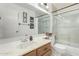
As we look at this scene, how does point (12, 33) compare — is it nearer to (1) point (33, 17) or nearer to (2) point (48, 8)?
(1) point (33, 17)

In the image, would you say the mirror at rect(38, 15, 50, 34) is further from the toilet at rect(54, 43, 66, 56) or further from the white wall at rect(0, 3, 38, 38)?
the toilet at rect(54, 43, 66, 56)

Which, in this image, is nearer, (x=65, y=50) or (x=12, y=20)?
(x=12, y=20)

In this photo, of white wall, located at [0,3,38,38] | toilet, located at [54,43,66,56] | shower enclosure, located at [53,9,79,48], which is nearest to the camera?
white wall, located at [0,3,38,38]

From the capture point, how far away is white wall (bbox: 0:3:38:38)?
90cm

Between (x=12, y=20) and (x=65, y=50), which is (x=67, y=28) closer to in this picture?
(x=65, y=50)

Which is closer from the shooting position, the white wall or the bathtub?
the white wall

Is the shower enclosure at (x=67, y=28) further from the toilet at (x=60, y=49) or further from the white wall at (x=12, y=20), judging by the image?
the white wall at (x=12, y=20)

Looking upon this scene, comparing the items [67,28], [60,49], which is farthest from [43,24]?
[60,49]

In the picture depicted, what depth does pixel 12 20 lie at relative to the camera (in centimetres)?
97

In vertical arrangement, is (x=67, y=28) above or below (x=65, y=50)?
above

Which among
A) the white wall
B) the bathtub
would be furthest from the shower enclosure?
the white wall

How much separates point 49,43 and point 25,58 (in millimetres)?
588

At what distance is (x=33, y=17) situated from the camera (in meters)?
1.10

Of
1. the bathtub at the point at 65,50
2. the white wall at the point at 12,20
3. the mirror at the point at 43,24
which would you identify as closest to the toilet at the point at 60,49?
the bathtub at the point at 65,50
